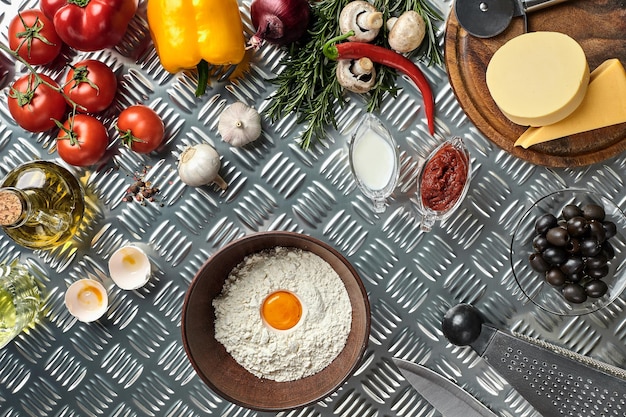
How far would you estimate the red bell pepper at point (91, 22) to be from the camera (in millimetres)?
1570

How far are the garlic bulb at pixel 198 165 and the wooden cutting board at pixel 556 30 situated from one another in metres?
0.67

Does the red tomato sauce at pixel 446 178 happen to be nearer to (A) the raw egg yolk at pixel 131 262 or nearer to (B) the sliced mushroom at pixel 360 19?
(B) the sliced mushroom at pixel 360 19

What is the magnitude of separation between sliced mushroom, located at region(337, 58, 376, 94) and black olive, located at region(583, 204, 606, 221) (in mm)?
657

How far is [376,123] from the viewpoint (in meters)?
1.68

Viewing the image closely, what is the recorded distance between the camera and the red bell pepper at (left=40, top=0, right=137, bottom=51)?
157 centimetres

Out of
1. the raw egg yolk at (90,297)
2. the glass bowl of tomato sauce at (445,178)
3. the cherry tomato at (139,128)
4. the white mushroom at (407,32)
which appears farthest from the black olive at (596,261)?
the raw egg yolk at (90,297)

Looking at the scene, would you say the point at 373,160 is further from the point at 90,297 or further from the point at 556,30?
the point at 90,297

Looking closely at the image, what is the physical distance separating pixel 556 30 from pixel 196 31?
3.07 feet

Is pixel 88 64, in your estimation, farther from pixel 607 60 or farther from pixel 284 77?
pixel 607 60

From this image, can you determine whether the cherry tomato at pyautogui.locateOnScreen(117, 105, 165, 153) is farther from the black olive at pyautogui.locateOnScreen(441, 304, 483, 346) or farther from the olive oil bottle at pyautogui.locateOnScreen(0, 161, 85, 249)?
the black olive at pyautogui.locateOnScreen(441, 304, 483, 346)

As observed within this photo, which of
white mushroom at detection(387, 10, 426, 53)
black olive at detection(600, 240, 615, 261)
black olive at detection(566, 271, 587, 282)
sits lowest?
black olive at detection(566, 271, 587, 282)

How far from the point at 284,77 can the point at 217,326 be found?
27.3 inches

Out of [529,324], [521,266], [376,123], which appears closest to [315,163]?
[376,123]

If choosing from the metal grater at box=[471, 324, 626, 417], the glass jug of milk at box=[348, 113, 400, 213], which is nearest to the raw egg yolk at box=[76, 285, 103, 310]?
the glass jug of milk at box=[348, 113, 400, 213]
